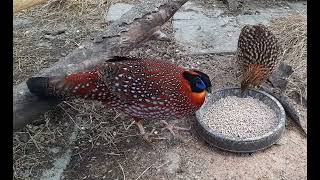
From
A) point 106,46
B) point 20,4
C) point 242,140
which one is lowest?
point 242,140

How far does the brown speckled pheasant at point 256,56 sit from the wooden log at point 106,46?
0.95 meters

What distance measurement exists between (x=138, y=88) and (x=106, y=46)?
1026 mm

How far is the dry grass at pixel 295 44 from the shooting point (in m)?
4.31

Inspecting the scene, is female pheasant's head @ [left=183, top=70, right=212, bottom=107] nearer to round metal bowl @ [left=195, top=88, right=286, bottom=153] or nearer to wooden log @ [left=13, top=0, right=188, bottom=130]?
round metal bowl @ [left=195, top=88, right=286, bottom=153]

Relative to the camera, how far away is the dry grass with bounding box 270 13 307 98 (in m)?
4.31

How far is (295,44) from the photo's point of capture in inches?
191

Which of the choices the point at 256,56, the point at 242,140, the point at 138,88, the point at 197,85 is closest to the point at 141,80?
the point at 138,88

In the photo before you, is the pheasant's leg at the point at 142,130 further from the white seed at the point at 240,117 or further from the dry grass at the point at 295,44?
the dry grass at the point at 295,44

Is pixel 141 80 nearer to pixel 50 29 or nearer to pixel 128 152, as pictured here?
pixel 128 152

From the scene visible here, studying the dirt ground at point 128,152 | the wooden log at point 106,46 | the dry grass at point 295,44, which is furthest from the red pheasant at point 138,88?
the dry grass at point 295,44

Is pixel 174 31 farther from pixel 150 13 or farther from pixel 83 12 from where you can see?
pixel 83 12

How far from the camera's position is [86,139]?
3.73 metres

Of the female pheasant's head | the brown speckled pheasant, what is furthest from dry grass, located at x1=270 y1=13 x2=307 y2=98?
the female pheasant's head

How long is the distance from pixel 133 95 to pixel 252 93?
1264mm
